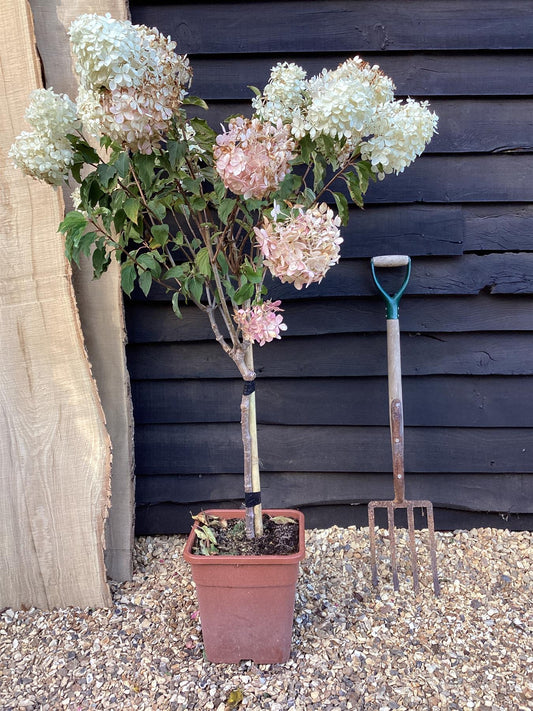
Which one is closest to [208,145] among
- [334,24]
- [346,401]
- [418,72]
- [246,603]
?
[334,24]

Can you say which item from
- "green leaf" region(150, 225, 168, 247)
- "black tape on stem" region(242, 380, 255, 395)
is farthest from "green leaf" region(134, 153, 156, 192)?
"black tape on stem" region(242, 380, 255, 395)

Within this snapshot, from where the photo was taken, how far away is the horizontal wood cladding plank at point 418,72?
5.71 ft

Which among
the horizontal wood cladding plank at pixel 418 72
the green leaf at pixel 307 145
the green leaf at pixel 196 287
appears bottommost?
the green leaf at pixel 196 287

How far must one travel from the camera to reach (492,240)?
1.84 m

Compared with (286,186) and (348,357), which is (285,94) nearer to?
(286,186)

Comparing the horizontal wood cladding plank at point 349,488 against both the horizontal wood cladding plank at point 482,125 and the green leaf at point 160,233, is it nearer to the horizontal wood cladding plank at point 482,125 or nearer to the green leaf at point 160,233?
the green leaf at point 160,233

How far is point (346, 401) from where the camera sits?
1.94m

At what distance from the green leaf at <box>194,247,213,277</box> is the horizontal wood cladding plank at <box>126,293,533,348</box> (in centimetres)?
63

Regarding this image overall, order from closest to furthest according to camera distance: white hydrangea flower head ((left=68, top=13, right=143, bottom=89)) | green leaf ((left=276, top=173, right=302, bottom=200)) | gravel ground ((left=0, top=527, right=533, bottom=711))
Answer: white hydrangea flower head ((left=68, top=13, right=143, bottom=89)), green leaf ((left=276, top=173, right=302, bottom=200)), gravel ground ((left=0, top=527, right=533, bottom=711))

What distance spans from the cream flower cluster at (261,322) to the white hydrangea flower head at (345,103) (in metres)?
0.40

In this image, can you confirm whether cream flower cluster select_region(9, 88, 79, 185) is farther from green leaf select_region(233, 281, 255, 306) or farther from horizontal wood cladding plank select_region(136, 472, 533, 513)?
horizontal wood cladding plank select_region(136, 472, 533, 513)

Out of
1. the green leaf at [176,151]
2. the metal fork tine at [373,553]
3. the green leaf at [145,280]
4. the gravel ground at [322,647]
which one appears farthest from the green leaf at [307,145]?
the gravel ground at [322,647]

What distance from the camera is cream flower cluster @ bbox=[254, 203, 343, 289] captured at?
104 cm

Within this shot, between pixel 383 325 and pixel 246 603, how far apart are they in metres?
1.08
